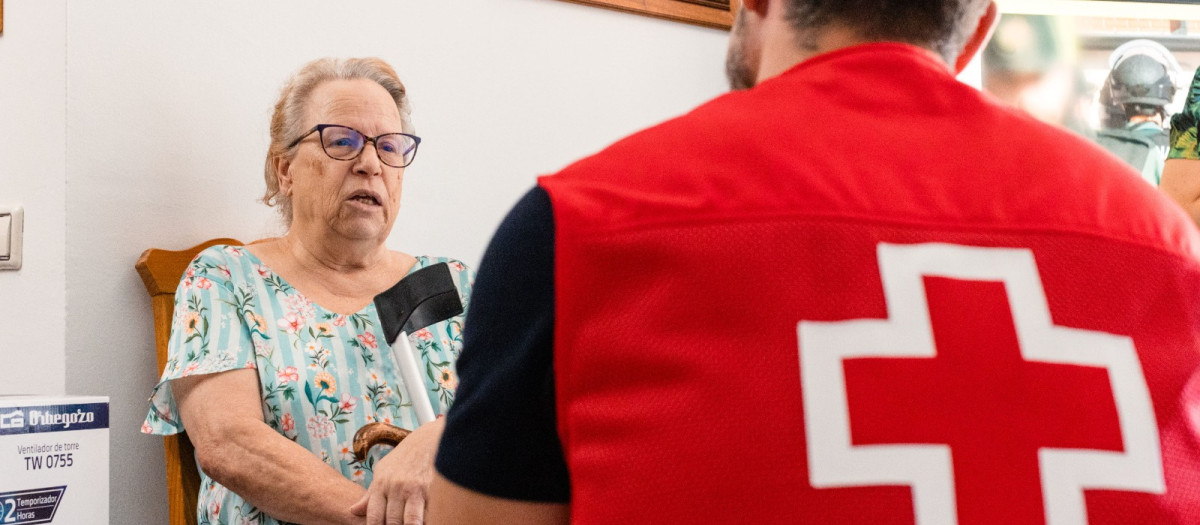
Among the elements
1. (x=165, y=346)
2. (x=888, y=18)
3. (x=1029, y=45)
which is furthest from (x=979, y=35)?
(x=1029, y=45)

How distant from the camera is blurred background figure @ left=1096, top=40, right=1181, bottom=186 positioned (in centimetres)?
271

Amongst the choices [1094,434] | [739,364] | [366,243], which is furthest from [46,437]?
[1094,434]

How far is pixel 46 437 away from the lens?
1.47m

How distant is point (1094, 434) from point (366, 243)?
1555 millimetres

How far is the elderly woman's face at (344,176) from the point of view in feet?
6.43

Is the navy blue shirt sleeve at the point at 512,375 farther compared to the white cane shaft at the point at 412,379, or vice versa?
the white cane shaft at the point at 412,379

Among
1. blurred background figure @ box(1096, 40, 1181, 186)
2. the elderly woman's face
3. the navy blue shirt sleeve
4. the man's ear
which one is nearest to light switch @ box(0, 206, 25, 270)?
the elderly woman's face

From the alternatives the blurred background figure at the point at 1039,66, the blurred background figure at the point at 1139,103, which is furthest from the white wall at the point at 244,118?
the blurred background figure at the point at 1139,103

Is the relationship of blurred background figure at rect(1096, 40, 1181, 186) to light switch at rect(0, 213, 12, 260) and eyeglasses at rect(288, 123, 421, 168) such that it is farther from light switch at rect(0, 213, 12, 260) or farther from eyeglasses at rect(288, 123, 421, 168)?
light switch at rect(0, 213, 12, 260)

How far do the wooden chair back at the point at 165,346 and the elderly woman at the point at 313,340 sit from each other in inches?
3.8

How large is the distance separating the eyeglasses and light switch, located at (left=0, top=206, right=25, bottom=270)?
0.47 m

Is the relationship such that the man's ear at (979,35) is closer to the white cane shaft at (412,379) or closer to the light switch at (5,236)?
the white cane shaft at (412,379)

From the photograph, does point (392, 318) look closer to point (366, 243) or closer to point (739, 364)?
point (366, 243)

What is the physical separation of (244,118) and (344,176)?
29 cm
